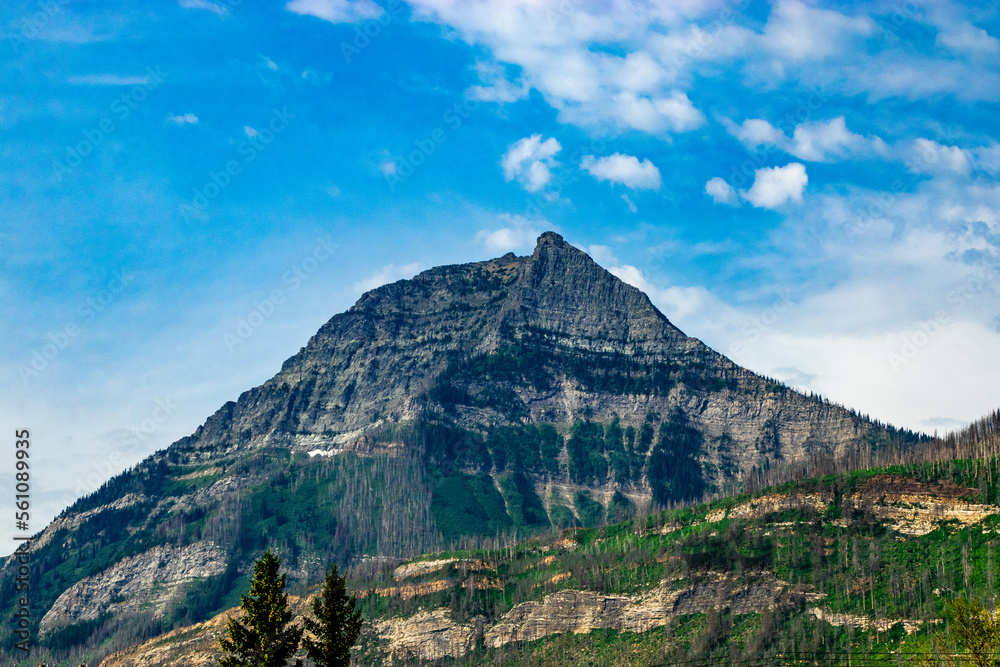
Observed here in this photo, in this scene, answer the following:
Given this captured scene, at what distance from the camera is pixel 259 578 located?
75.1m

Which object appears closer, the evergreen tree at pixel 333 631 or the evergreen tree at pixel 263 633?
the evergreen tree at pixel 263 633

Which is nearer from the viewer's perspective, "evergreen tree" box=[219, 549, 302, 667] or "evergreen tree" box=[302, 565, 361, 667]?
"evergreen tree" box=[219, 549, 302, 667]

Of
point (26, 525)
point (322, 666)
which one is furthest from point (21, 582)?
point (322, 666)

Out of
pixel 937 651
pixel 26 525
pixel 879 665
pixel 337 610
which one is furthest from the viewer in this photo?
pixel 879 665

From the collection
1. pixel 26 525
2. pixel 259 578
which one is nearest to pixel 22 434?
pixel 26 525

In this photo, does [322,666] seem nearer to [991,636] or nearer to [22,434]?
[22,434]

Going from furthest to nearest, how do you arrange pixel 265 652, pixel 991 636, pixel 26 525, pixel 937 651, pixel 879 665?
1. pixel 879 665
2. pixel 937 651
3. pixel 26 525
4. pixel 991 636
5. pixel 265 652

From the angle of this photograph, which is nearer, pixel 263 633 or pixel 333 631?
pixel 263 633

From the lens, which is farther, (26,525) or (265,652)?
(26,525)

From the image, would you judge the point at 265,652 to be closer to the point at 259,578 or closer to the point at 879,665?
the point at 259,578

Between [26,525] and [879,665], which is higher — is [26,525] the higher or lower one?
the higher one

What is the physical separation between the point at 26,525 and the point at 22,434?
39.2 feet

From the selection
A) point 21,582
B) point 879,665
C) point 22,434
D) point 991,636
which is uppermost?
point 22,434

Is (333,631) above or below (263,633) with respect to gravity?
below
